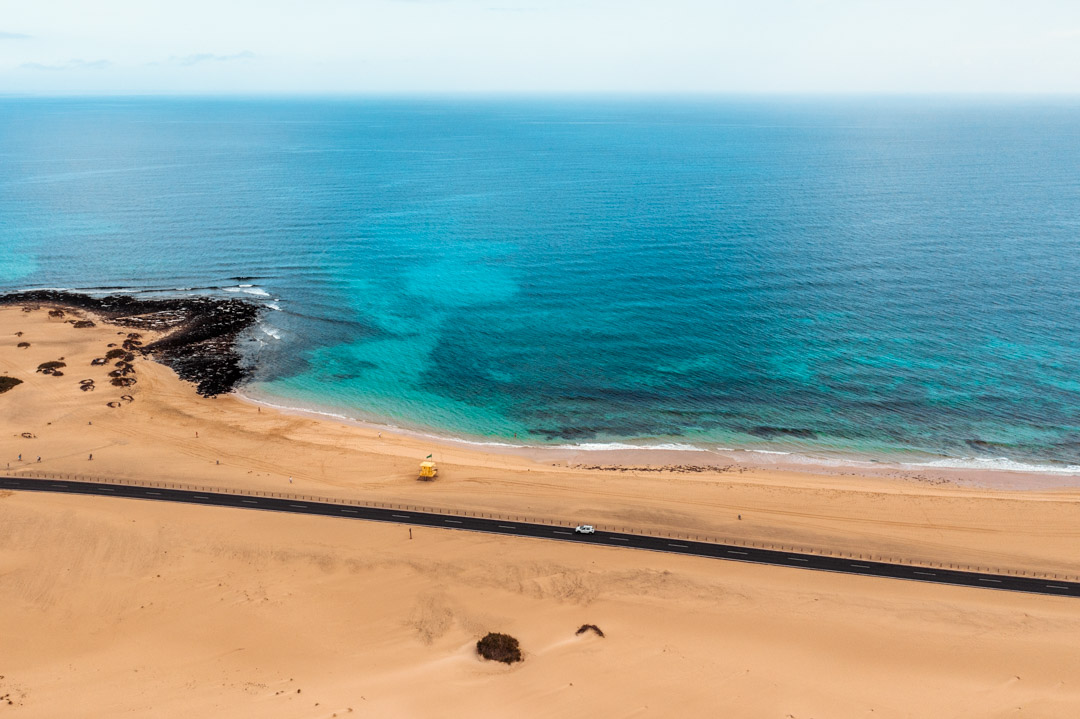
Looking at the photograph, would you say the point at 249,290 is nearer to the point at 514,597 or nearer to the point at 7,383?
the point at 7,383

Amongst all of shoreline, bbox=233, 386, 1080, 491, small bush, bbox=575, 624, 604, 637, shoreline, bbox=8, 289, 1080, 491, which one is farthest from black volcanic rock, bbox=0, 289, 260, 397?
small bush, bbox=575, 624, 604, 637

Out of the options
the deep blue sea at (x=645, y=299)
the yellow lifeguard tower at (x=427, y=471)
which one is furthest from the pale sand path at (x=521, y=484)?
the deep blue sea at (x=645, y=299)

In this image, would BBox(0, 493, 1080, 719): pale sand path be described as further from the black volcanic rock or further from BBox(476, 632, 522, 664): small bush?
the black volcanic rock

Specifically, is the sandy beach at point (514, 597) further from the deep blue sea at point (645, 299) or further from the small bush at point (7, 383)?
the small bush at point (7, 383)

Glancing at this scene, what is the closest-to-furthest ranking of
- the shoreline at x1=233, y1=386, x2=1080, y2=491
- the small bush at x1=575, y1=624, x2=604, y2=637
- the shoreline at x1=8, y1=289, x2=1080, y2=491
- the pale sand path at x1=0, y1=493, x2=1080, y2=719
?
1. the pale sand path at x1=0, y1=493, x2=1080, y2=719
2. the small bush at x1=575, y1=624, x2=604, y2=637
3. the shoreline at x1=233, y1=386, x2=1080, y2=491
4. the shoreline at x1=8, y1=289, x2=1080, y2=491

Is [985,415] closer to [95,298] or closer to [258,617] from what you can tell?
[258,617]

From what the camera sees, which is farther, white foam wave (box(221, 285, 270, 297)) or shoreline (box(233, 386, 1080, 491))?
white foam wave (box(221, 285, 270, 297))

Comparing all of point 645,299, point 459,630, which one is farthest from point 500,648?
point 645,299
